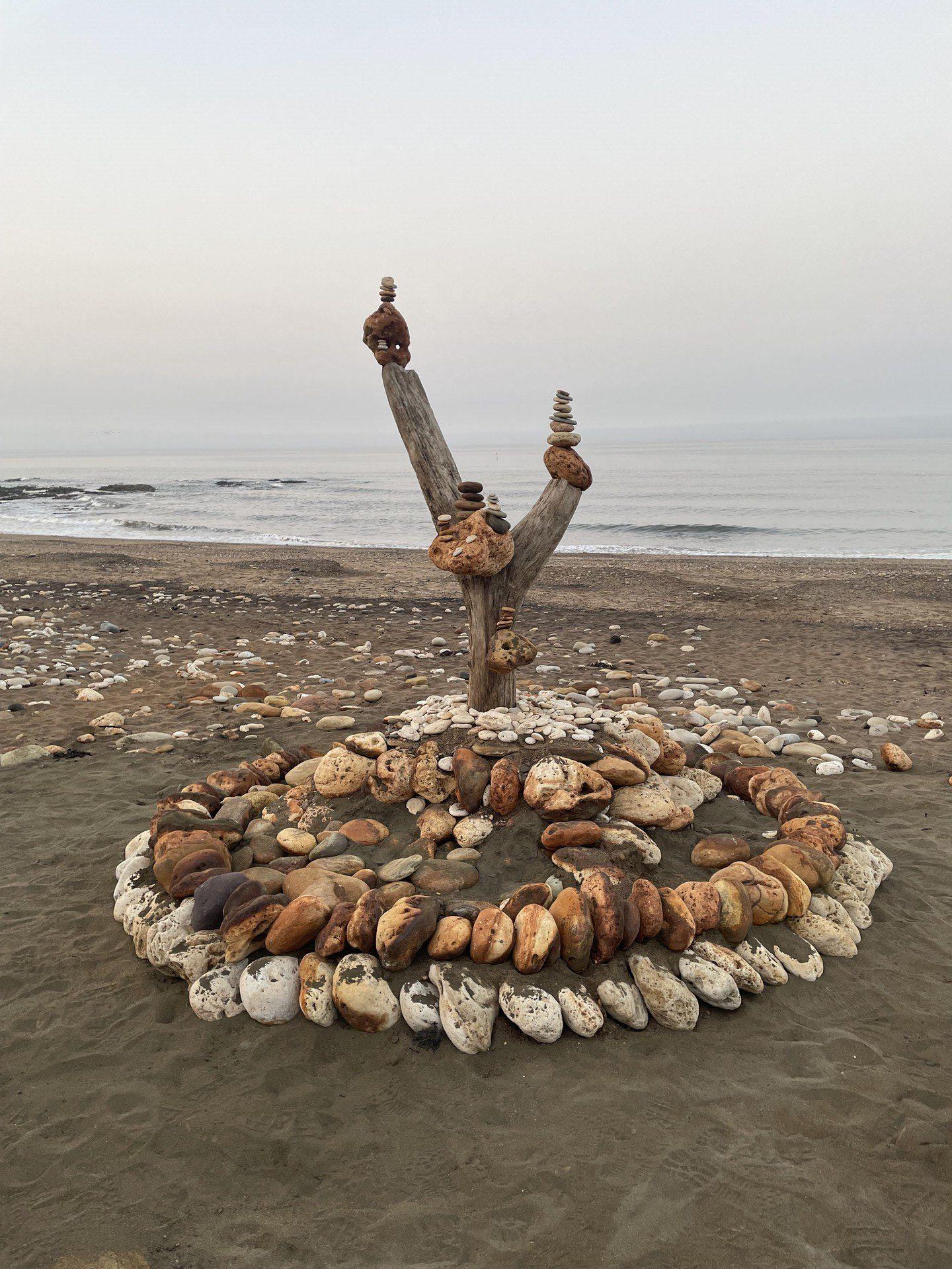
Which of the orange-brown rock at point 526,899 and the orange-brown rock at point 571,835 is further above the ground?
the orange-brown rock at point 571,835

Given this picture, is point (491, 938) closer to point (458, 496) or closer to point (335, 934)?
point (335, 934)

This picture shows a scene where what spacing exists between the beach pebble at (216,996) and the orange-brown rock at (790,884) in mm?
2742

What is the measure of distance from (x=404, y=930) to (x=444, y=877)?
1.80 ft

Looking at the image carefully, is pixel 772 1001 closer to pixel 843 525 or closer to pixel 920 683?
pixel 920 683

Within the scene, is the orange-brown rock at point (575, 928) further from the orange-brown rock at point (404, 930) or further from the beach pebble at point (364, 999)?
the beach pebble at point (364, 999)

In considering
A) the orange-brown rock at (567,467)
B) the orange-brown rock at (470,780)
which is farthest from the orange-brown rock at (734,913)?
the orange-brown rock at (567,467)

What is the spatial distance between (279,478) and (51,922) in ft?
236

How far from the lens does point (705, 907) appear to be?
3582mm

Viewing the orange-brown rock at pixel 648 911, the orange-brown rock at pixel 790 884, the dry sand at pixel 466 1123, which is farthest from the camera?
the orange-brown rock at pixel 790 884

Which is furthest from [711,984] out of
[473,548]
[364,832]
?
[473,548]

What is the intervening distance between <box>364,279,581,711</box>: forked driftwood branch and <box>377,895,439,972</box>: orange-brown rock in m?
1.64

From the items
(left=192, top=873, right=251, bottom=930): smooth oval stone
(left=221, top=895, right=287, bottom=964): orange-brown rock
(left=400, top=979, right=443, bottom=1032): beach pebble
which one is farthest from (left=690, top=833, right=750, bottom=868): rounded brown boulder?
(left=192, top=873, right=251, bottom=930): smooth oval stone

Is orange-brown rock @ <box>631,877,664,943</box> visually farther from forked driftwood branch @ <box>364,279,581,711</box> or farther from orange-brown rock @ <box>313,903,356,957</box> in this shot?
forked driftwood branch @ <box>364,279,581,711</box>

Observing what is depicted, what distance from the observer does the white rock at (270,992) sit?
10.5 feet
